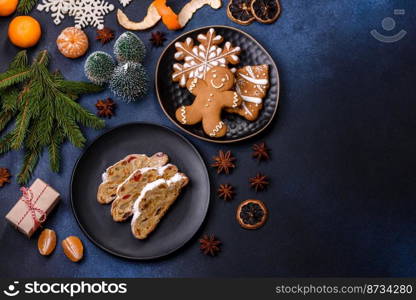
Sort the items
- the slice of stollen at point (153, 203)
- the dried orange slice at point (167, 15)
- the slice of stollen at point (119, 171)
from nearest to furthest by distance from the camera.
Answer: the slice of stollen at point (153, 203)
the slice of stollen at point (119, 171)
the dried orange slice at point (167, 15)

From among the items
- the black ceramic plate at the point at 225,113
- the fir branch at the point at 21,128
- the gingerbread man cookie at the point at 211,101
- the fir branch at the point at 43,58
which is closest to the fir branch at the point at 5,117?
the fir branch at the point at 21,128

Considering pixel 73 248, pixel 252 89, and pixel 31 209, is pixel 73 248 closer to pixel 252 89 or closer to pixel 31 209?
pixel 31 209

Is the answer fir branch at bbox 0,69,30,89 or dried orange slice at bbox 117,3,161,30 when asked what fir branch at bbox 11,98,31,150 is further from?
dried orange slice at bbox 117,3,161,30

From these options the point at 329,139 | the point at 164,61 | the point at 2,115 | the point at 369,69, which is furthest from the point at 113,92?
the point at 369,69

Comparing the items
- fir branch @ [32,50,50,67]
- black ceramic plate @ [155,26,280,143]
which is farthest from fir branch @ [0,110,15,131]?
black ceramic plate @ [155,26,280,143]

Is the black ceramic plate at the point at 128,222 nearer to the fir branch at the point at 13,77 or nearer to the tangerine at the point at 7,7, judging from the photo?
the fir branch at the point at 13,77

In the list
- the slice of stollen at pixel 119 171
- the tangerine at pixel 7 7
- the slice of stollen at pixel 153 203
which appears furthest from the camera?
the tangerine at pixel 7 7

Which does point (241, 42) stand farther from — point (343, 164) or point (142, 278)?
point (142, 278)
